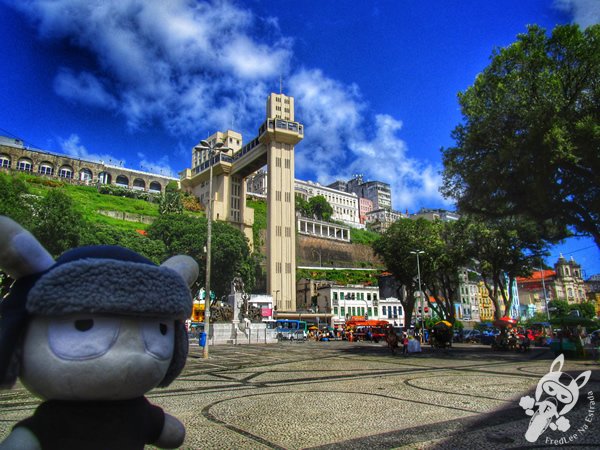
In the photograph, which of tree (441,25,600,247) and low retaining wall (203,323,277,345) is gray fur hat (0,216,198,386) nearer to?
tree (441,25,600,247)

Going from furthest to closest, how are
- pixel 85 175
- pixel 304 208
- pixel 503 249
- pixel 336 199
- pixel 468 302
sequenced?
pixel 336 199
pixel 304 208
pixel 85 175
pixel 468 302
pixel 503 249

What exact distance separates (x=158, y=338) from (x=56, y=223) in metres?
34.3

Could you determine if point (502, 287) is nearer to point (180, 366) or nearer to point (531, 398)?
point (531, 398)

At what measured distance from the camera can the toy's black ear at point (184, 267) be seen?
2.89m

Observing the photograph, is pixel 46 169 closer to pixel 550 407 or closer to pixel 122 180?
pixel 122 180

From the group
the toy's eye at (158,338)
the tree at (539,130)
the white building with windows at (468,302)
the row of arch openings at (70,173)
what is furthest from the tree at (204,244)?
the row of arch openings at (70,173)

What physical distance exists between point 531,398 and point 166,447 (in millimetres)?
6877

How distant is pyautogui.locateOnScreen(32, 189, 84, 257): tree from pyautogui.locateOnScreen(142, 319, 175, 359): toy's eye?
33560 mm

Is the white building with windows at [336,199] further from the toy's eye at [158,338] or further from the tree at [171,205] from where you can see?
the toy's eye at [158,338]

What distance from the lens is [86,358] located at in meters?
2.25

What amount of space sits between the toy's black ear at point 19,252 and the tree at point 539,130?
57.8 ft

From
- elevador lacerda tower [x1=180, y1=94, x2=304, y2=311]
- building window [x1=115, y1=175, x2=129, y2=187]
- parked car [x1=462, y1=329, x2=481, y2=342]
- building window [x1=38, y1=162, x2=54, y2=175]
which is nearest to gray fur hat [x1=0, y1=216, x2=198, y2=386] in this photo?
parked car [x1=462, y1=329, x2=481, y2=342]

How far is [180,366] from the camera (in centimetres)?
287

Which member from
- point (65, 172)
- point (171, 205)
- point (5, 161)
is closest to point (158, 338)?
point (171, 205)
